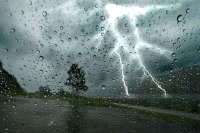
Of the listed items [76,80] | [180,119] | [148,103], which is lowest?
[180,119]

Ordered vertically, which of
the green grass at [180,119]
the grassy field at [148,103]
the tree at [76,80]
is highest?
the tree at [76,80]

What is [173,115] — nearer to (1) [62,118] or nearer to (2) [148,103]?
(2) [148,103]

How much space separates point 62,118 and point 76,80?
1.02 m

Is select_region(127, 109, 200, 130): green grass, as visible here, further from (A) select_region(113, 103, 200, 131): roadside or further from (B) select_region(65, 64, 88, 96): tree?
(B) select_region(65, 64, 88, 96): tree

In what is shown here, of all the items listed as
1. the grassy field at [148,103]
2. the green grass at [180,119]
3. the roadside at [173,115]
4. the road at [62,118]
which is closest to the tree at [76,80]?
the grassy field at [148,103]

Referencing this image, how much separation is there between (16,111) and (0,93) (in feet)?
1.14

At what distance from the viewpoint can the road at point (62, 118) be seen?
2.52 metres

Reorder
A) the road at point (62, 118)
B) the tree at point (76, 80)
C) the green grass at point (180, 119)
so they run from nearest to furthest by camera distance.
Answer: the tree at point (76, 80), the road at point (62, 118), the green grass at point (180, 119)

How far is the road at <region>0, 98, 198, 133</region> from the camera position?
2518 millimetres

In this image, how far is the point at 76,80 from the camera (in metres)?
2.31

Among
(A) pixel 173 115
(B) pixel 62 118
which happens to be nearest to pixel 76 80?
(B) pixel 62 118

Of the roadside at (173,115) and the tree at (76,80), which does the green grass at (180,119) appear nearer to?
the roadside at (173,115)

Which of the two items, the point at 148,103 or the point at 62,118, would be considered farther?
the point at 62,118

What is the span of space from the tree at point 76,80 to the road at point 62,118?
0.26m
